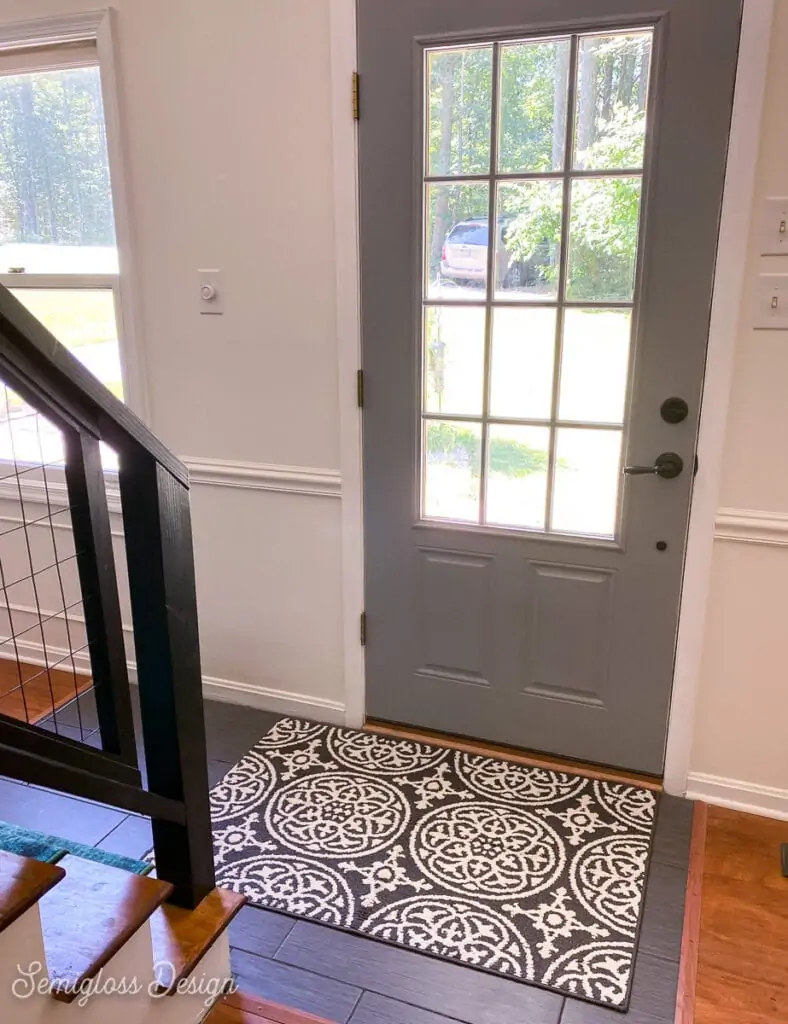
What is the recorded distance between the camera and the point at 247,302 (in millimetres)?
2410

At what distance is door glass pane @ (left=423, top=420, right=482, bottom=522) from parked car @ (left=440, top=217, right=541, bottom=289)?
398 millimetres

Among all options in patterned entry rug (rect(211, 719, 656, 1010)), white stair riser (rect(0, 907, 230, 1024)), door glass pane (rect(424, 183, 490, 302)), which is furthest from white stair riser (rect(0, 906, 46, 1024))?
door glass pane (rect(424, 183, 490, 302))

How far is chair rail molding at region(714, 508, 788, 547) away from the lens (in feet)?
6.71

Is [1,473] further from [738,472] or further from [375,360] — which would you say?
[738,472]

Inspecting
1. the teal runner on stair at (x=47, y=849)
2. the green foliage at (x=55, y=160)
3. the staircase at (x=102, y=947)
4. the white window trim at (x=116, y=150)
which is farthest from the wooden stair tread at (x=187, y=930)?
the green foliage at (x=55, y=160)

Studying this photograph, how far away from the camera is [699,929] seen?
1850mm

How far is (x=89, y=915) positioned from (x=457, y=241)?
69.2 inches

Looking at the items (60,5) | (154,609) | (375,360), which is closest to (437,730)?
(375,360)

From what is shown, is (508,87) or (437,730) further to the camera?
(437,730)

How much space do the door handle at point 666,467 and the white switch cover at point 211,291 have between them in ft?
4.33

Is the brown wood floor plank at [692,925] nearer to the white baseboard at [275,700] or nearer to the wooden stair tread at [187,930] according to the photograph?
the wooden stair tread at [187,930]

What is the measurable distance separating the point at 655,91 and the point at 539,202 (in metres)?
0.35

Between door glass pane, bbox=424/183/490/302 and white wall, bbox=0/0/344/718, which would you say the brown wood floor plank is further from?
door glass pane, bbox=424/183/490/302

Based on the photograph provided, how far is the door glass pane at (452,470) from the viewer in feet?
7.55
